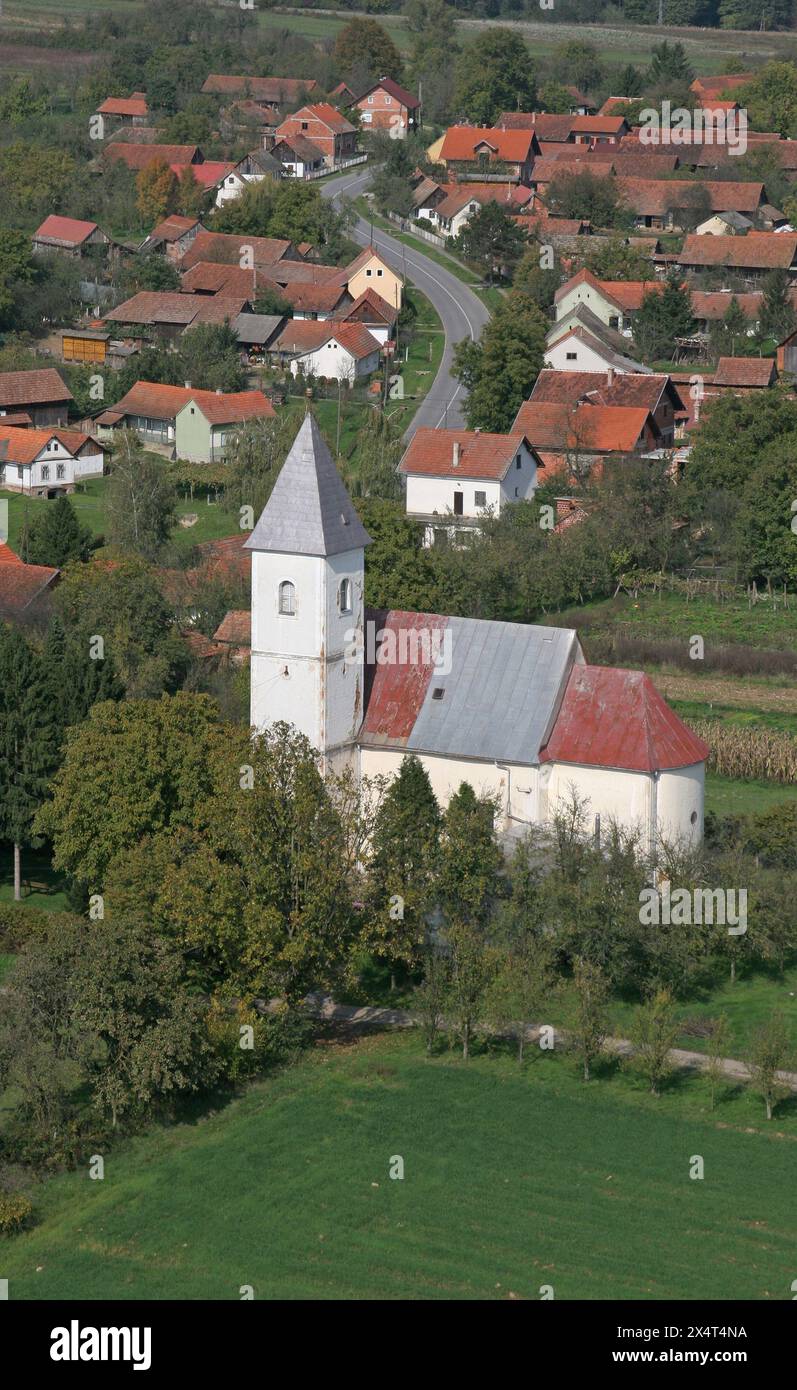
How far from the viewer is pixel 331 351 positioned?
93.4 metres

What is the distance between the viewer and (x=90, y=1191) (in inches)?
1467

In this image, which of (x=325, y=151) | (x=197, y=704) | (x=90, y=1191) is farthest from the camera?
(x=325, y=151)

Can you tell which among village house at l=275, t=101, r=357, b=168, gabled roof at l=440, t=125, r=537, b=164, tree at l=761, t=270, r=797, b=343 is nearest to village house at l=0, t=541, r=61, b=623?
tree at l=761, t=270, r=797, b=343

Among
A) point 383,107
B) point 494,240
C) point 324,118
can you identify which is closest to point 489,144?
point 324,118

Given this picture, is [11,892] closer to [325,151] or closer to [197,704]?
[197,704]

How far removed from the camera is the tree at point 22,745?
48.1 m

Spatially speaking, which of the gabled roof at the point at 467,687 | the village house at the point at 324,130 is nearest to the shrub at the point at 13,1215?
the gabled roof at the point at 467,687

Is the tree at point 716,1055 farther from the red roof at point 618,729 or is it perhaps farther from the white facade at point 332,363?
the white facade at point 332,363

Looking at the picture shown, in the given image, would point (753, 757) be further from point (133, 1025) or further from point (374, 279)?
point (374, 279)

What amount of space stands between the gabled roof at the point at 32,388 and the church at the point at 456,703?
42.2 meters

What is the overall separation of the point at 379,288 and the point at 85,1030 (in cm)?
6618

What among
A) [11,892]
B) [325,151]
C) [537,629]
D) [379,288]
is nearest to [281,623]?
[537,629]

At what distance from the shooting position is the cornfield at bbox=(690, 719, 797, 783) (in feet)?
179

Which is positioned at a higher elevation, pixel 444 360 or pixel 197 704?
pixel 197 704
